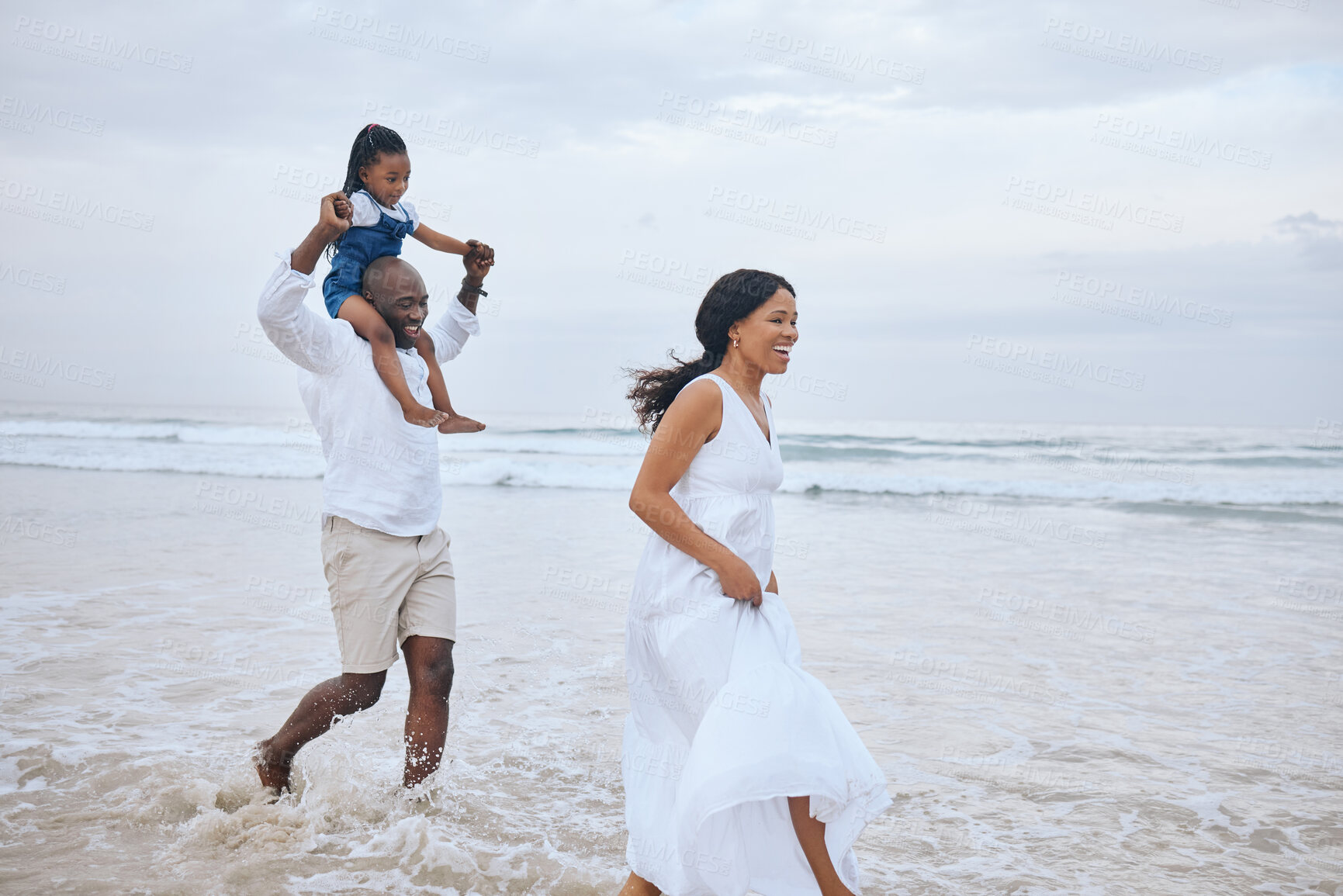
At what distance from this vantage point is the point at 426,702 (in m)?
3.44

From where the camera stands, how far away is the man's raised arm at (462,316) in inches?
152

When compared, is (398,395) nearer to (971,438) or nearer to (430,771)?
(430,771)

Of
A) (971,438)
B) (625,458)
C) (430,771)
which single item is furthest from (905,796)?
(971,438)

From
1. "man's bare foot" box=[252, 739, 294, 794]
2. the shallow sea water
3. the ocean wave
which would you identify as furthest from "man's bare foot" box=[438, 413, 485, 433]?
the ocean wave

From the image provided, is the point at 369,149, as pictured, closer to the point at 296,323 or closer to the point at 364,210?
the point at 364,210

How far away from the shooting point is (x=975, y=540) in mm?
11820

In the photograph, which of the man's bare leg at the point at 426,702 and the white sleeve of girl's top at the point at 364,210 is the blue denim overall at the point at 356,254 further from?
the man's bare leg at the point at 426,702

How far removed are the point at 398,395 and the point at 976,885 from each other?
269 cm

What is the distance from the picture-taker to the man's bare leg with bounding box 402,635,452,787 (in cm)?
345

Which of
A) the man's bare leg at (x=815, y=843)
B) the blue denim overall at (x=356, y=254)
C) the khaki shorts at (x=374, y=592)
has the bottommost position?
the man's bare leg at (x=815, y=843)

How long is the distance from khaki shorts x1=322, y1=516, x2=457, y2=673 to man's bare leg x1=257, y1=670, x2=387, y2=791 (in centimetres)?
5

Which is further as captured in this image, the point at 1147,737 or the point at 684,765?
the point at 1147,737

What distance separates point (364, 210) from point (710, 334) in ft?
4.64

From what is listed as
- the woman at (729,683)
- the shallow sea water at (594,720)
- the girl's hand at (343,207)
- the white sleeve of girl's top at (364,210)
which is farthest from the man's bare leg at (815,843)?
the white sleeve of girl's top at (364,210)
